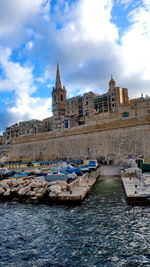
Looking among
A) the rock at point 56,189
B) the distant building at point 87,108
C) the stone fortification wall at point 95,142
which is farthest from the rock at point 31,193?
the distant building at point 87,108

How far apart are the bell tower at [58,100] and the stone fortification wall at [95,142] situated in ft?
59.9

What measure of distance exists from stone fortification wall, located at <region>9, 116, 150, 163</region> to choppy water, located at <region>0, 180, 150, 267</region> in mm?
17675

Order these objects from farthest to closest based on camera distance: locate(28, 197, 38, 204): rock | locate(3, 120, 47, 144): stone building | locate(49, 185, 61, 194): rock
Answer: locate(3, 120, 47, 144): stone building → locate(49, 185, 61, 194): rock → locate(28, 197, 38, 204): rock

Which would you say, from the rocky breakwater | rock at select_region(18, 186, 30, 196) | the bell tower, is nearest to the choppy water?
the rocky breakwater

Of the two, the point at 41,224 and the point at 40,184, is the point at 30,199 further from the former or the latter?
the point at 41,224

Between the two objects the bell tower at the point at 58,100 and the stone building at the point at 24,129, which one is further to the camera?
the stone building at the point at 24,129

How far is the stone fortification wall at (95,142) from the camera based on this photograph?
83.8 ft

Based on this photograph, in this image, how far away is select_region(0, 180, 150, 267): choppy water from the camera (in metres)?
4.52

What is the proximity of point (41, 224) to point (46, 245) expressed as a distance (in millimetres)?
1638

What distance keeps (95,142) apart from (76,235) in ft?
80.5

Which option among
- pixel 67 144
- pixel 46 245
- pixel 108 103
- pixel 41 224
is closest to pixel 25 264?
pixel 46 245

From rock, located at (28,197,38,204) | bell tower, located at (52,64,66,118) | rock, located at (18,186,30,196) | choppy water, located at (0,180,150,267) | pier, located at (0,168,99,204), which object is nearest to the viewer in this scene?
choppy water, located at (0,180,150,267)

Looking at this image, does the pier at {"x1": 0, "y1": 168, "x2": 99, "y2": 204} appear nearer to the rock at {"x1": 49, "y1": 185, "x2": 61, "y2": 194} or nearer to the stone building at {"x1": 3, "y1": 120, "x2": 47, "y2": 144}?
the rock at {"x1": 49, "y1": 185, "x2": 61, "y2": 194}

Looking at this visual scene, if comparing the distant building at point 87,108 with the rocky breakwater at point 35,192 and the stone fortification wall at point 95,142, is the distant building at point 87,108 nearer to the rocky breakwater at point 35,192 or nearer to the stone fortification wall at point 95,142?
the stone fortification wall at point 95,142
